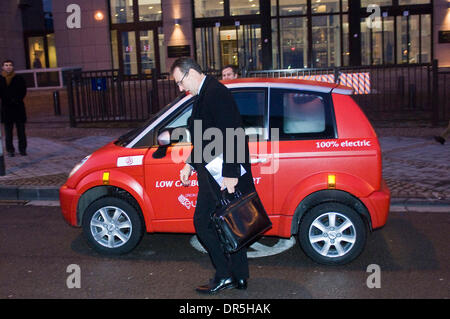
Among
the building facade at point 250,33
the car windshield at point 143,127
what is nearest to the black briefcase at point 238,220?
the car windshield at point 143,127

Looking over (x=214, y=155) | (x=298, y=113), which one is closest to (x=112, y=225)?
(x=214, y=155)

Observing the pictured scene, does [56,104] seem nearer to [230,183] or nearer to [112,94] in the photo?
[112,94]

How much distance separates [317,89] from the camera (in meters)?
5.27

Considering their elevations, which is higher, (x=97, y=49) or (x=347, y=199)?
(x=97, y=49)

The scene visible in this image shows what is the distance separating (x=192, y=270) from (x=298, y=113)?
70.3 inches

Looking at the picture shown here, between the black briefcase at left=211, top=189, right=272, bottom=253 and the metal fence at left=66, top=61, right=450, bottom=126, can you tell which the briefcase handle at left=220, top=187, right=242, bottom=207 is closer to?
the black briefcase at left=211, top=189, right=272, bottom=253

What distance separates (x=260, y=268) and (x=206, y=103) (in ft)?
5.99

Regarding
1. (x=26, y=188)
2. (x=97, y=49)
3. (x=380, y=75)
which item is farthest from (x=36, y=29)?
(x=26, y=188)

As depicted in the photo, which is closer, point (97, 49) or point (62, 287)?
point (62, 287)

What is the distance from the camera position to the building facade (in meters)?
23.2

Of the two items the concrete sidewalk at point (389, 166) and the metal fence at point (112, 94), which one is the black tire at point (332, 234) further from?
the metal fence at point (112, 94)

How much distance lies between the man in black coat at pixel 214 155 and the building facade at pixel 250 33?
62.0 feet

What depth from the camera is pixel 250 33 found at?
23984mm

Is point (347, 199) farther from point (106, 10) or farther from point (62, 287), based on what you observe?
point (106, 10)
